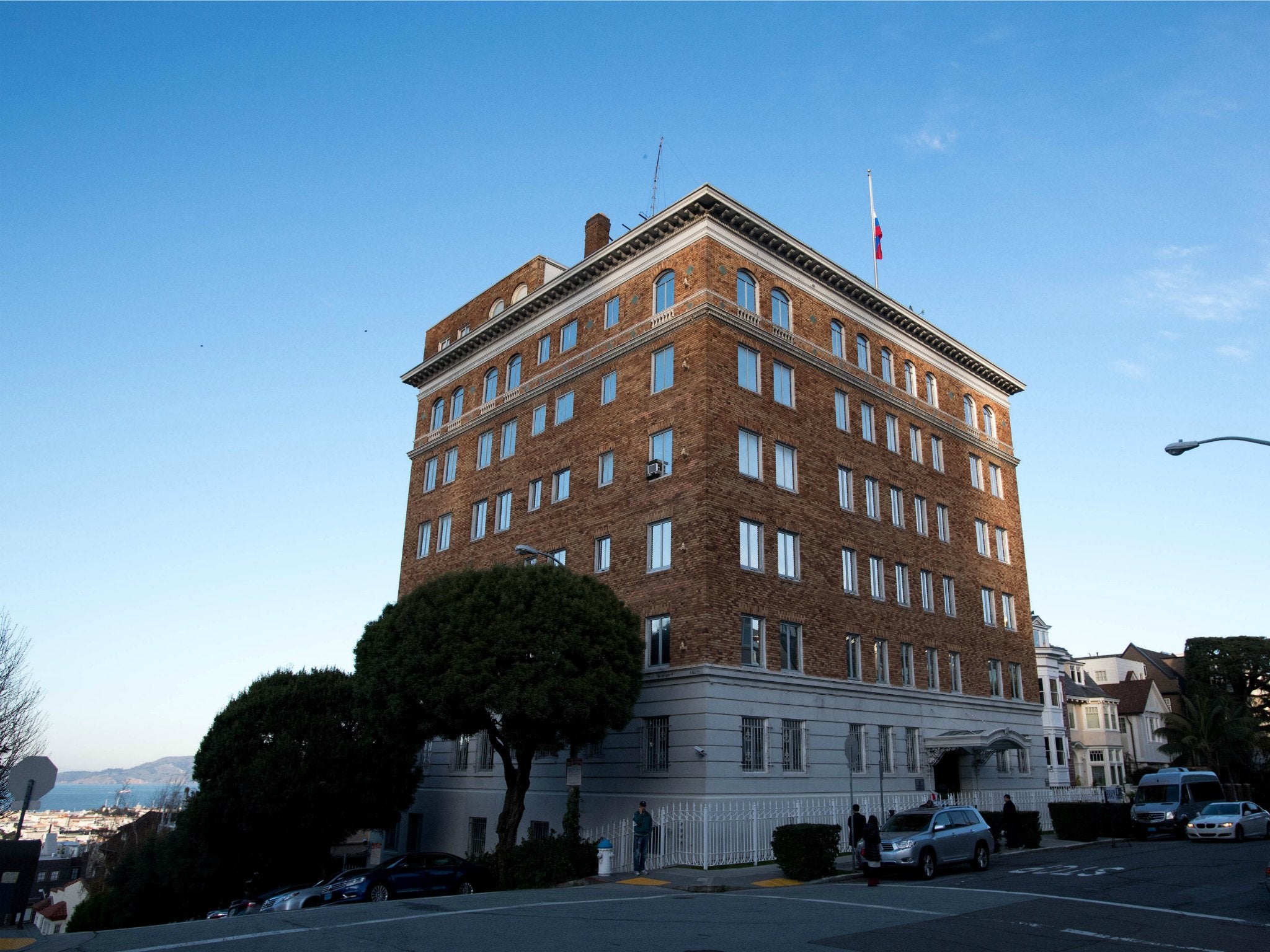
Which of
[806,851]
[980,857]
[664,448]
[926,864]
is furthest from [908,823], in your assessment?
[664,448]

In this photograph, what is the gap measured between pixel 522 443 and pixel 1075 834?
2615 centimetres

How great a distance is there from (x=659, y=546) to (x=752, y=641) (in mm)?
4339

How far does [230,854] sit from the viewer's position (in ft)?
108

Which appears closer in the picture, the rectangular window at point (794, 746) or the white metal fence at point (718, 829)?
the white metal fence at point (718, 829)

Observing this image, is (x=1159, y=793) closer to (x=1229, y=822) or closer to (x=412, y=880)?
(x=1229, y=822)

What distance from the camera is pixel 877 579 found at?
36000mm

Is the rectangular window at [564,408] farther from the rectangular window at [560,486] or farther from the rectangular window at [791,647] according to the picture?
the rectangular window at [791,647]

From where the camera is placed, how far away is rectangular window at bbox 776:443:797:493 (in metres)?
32.8

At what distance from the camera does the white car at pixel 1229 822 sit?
1297 inches

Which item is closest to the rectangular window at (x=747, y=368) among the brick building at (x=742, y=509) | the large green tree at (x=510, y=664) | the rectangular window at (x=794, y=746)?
the brick building at (x=742, y=509)

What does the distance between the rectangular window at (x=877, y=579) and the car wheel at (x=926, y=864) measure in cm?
1331

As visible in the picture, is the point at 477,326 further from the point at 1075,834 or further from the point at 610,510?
the point at 1075,834

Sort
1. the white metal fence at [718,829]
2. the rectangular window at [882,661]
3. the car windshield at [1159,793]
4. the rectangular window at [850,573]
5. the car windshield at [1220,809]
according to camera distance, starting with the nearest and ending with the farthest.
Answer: the white metal fence at [718,829], the car windshield at [1220,809], the rectangular window at [850,573], the rectangular window at [882,661], the car windshield at [1159,793]

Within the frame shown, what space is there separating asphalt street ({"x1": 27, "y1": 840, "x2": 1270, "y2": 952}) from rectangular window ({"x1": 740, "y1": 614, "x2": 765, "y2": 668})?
831 centimetres
